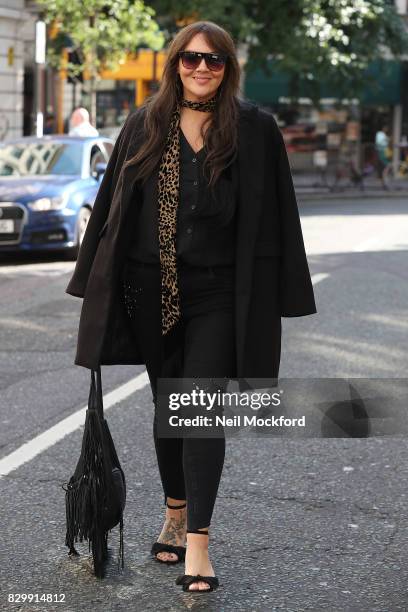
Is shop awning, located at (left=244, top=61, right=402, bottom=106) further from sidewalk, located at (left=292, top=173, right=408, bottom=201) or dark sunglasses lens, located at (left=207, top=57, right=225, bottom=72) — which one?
dark sunglasses lens, located at (left=207, top=57, right=225, bottom=72)

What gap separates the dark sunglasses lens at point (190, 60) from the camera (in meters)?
4.28

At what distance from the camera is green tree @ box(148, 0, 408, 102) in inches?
1128

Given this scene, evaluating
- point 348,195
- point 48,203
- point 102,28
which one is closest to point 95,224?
point 48,203

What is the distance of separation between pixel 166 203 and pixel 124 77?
3834 centimetres

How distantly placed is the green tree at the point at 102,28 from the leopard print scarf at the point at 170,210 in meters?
22.1

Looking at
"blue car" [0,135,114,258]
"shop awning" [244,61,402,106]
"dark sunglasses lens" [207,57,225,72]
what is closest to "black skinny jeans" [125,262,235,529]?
"dark sunglasses lens" [207,57,225,72]

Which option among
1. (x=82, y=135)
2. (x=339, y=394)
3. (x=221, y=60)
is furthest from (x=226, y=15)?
(x=221, y=60)

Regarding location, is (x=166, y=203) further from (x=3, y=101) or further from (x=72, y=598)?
(x=3, y=101)

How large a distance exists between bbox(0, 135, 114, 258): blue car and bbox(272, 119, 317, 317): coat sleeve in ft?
35.8

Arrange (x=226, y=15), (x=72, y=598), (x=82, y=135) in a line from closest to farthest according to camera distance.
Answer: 1. (x=72, y=598)
2. (x=82, y=135)
3. (x=226, y=15)

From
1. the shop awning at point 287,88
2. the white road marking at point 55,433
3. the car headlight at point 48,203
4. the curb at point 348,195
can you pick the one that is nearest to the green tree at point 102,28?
the curb at point 348,195

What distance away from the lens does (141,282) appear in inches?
172

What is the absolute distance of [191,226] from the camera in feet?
13.9

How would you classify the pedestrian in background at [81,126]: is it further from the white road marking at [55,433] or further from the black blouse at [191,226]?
the black blouse at [191,226]
